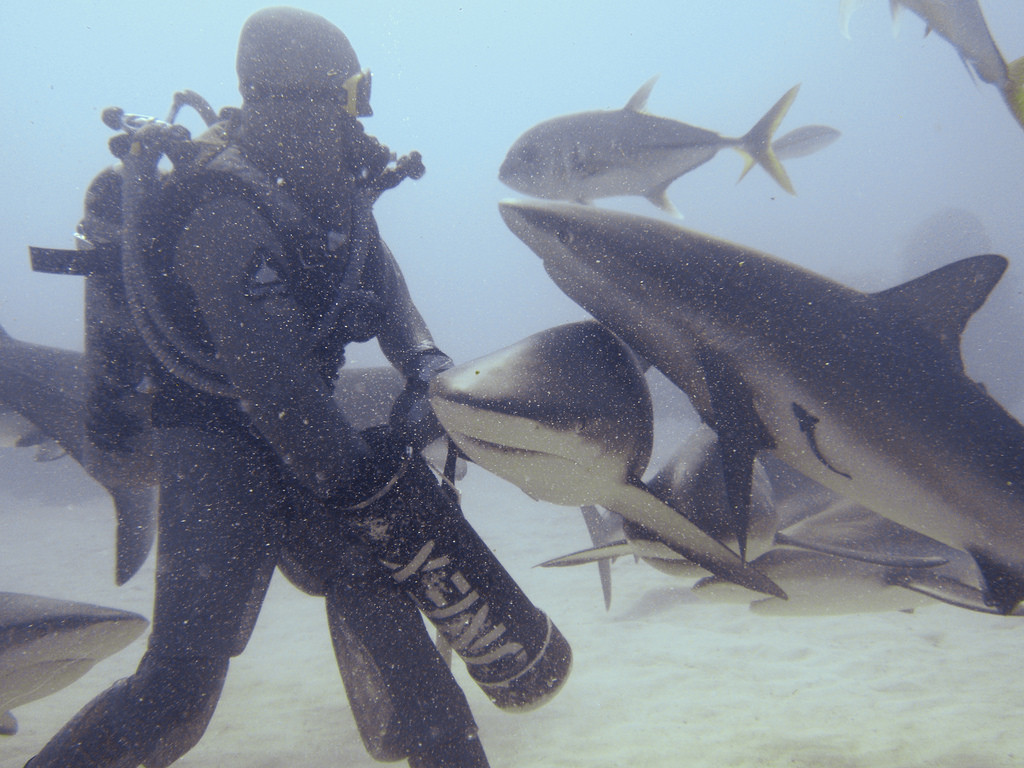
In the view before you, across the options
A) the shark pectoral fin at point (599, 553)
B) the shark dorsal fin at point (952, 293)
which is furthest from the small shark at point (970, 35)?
the shark pectoral fin at point (599, 553)

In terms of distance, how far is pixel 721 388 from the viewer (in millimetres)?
1537

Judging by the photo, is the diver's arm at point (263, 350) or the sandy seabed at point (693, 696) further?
the sandy seabed at point (693, 696)

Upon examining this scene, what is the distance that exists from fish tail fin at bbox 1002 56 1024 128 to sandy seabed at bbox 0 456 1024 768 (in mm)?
3120

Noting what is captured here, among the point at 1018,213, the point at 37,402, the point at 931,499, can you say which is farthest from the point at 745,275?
→ the point at 1018,213

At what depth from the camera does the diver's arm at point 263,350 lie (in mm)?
1699

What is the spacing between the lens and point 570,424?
1.52m

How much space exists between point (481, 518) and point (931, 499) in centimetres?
1246

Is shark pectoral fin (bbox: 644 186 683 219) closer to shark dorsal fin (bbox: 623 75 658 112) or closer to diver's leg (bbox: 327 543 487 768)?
shark dorsal fin (bbox: 623 75 658 112)

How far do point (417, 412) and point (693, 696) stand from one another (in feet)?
10.8

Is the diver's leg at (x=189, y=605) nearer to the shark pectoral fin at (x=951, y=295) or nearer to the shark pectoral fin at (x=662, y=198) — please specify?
the shark pectoral fin at (x=951, y=295)

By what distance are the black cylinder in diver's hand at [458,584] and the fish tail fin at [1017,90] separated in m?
1.89

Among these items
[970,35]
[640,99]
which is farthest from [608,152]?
[970,35]

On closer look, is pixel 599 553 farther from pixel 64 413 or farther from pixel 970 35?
pixel 64 413

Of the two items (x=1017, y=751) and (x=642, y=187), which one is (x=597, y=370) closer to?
(x=642, y=187)
